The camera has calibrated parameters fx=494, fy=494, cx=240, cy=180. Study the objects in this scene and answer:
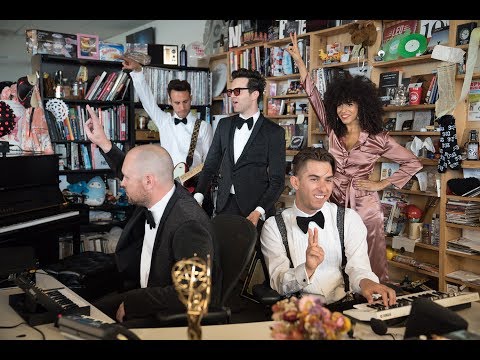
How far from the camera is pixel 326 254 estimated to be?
2.40 meters

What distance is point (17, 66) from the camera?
11.3 meters

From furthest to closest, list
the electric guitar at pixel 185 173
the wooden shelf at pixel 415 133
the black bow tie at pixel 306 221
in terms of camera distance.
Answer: the electric guitar at pixel 185 173 < the wooden shelf at pixel 415 133 < the black bow tie at pixel 306 221

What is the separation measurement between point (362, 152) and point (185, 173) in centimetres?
182

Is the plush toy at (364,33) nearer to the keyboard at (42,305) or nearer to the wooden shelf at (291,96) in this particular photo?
the wooden shelf at (291,96)

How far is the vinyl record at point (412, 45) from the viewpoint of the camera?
4.03 metres

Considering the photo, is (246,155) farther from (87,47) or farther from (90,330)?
(87,47)

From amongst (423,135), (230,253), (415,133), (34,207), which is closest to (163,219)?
(230,253)

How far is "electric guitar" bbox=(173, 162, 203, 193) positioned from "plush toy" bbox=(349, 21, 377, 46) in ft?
5.81


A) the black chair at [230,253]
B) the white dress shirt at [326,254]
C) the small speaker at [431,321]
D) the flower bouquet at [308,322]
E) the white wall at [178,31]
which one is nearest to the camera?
the flower bouquet at [308,322]

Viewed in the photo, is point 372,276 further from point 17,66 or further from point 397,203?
point 17,66

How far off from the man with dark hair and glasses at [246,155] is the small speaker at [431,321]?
1847mm

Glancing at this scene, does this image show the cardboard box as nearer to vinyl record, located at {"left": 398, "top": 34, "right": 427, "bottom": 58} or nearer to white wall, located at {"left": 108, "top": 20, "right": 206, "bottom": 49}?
white wall, located at {"left": 108, "top": 20, "right": 206, "bottom": 49}

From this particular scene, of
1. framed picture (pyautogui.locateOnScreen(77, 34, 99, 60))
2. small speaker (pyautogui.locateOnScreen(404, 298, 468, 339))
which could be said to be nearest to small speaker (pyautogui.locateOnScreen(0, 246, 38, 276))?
small speaker (pyautogui.locateOnScreen(404, 298, 468, 339))

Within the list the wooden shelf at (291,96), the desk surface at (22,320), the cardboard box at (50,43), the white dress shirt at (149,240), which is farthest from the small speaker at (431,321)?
the cardboard box at (50,43)
